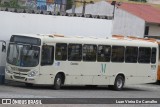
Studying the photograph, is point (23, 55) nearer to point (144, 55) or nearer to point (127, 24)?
point (144, 55)

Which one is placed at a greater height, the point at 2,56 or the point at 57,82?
the point at 2,56

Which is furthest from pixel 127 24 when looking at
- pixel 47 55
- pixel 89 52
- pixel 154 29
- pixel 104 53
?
pixel 47 55

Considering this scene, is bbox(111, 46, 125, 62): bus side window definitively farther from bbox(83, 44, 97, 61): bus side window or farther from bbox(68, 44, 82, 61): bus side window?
bbox(68, 44, 82, 61): bus side window

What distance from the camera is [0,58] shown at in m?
28.9

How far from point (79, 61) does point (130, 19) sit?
99.0 ft

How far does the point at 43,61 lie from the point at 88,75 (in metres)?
3.15

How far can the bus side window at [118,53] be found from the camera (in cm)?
3032

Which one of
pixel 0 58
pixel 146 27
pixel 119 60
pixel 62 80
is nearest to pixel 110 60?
pixel 119 60

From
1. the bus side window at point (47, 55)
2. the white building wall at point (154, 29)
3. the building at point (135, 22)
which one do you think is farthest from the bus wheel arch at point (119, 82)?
the white building wall at point (154, 29)

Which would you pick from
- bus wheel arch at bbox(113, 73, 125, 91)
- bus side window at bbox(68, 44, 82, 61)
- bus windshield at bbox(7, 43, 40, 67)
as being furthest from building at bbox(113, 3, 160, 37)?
bus windshield at bbox(7, 43, 40, 67)

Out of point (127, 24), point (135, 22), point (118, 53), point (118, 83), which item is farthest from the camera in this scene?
point (127, 24)

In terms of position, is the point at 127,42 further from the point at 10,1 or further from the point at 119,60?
the point at 10,1

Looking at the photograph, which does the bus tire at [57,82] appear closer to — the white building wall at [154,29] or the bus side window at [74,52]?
the bus side window at [74,52]

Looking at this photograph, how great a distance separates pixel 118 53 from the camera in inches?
1204
